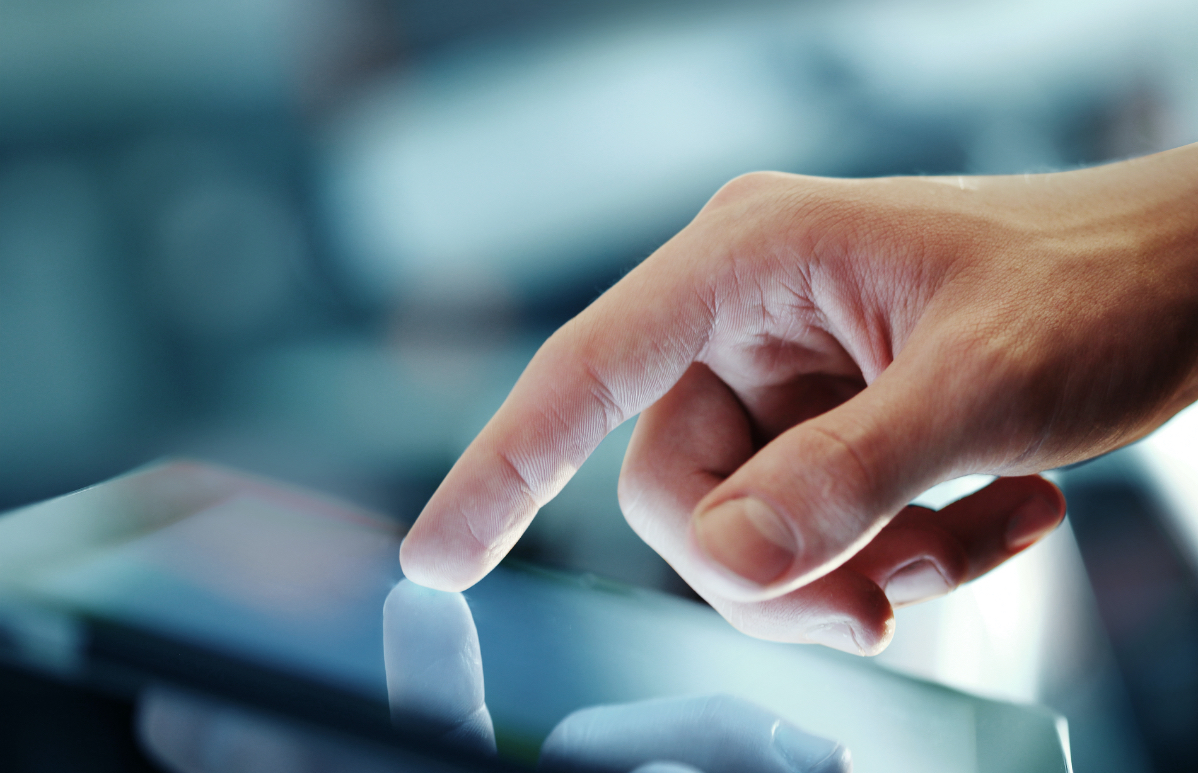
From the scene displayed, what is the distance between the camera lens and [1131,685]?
0.75 metres

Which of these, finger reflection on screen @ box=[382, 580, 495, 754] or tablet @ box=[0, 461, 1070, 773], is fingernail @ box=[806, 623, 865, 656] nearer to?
tablet @ box=[0, 461, 1070, 773]

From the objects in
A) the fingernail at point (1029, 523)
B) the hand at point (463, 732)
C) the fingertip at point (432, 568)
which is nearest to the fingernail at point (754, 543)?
the hand at point (463, 732)

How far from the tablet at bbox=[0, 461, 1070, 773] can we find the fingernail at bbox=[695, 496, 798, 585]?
0.60ft

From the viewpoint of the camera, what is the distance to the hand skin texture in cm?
42

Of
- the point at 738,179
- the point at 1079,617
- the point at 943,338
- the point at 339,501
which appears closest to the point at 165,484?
the point at 339,501

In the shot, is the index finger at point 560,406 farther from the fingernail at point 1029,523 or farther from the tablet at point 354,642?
the fingernail at point 1029,523

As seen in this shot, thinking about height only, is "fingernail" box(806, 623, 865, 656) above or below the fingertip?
below

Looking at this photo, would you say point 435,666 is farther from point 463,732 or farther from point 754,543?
point 754,543

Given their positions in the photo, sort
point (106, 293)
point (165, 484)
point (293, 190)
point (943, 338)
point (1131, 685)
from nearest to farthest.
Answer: point (943, 338) < point (1131, 685) < point (165, 484) < point (106, 293) < point (293, 190)

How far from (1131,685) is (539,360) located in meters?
0.70

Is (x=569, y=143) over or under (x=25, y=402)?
over

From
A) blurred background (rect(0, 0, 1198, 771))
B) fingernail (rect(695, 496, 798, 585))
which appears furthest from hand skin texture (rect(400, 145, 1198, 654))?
blurred background (rect(0, 0, 1198, 771))

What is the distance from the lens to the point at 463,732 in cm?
46

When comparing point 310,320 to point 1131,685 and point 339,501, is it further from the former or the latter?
point 1131,685
